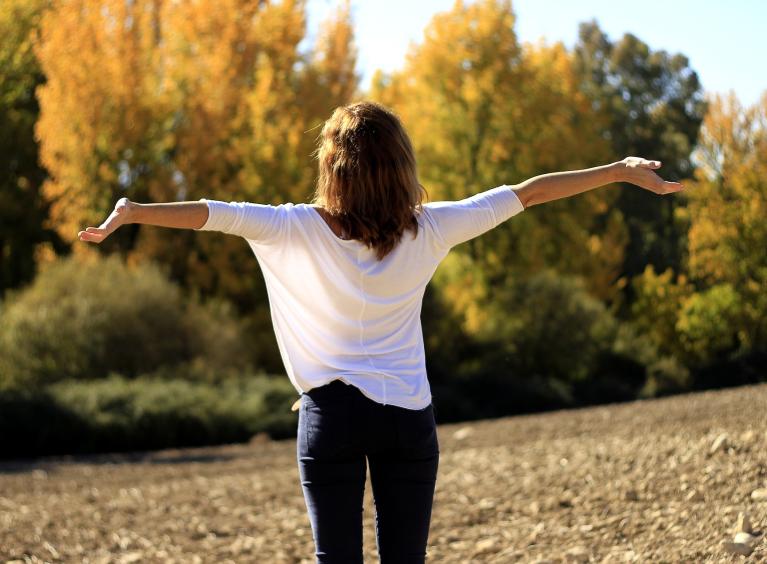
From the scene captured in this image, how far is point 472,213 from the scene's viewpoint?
3291mm

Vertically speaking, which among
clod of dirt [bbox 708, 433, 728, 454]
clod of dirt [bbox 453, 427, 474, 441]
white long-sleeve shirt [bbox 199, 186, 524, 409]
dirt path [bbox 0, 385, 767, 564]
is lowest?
clod of dirt [bbox 453, 427, 474, 441]

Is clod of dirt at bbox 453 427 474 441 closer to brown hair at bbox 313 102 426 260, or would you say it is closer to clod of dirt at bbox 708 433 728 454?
clod of dirt at bbox 708 433 728 454

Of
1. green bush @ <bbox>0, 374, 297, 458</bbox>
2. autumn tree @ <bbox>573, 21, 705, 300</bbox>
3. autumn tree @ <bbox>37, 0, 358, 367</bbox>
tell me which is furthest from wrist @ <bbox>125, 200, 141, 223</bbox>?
autumn tree @ <bbox>573, 21, 705, 300</bbox>

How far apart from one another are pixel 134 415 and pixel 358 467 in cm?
1429

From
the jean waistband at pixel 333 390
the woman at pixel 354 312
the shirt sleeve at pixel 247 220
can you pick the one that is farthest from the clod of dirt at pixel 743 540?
the shirt sleeve at pixel 247 220

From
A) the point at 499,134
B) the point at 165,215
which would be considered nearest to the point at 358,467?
the point at 165,215

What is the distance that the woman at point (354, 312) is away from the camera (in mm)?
3051

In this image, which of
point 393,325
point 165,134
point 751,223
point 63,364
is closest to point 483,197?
point 393,325

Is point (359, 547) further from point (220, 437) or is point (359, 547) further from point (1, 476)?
point (220, 437)

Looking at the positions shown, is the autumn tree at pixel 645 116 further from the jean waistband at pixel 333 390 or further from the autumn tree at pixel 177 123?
the jean waistband at pixel 333 390

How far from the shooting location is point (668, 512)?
6.53 meters

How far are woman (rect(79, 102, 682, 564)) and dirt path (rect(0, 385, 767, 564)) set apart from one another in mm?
2850

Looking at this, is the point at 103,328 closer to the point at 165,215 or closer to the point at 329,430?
the point at 165,215

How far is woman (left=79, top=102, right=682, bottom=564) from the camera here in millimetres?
3051
